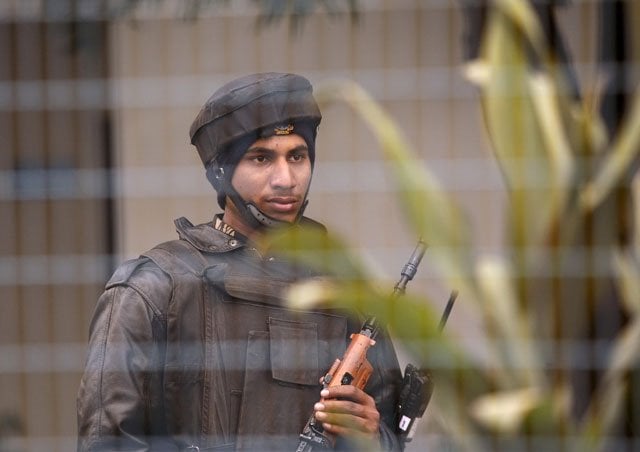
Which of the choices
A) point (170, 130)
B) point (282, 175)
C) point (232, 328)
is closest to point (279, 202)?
point (282, 175)

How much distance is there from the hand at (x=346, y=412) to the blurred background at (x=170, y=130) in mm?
89

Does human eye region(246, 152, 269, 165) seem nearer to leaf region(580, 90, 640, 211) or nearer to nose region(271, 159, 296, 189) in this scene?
nose region(271, 159, 296, 189)

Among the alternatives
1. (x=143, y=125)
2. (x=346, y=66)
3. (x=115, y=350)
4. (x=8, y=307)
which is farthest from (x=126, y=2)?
(x=115, y=350)

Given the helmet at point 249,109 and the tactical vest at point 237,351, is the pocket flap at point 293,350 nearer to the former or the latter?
the tactical vest at point 237,351

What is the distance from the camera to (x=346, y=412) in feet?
4.33

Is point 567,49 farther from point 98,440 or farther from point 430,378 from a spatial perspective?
point 98,440

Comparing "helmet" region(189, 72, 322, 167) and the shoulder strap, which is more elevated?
"helmet" region(189, 72, 322, 167)

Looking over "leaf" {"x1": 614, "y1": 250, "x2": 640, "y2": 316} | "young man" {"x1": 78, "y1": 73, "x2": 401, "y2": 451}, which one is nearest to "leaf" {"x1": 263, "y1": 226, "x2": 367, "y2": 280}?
"young man" {"x1": 78, "y1": 73, "x2": 401, "y2": 451}

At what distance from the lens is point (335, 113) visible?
1.60 metres

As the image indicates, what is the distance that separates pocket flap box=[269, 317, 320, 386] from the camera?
132cm

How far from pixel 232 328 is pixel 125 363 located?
12 centimetres

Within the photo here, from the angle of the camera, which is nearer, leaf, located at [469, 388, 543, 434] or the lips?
the lips

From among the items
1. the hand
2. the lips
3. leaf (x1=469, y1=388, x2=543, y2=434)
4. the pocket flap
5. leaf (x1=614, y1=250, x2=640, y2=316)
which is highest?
the lips

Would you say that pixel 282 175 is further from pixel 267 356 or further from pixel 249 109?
pixel 267 356
